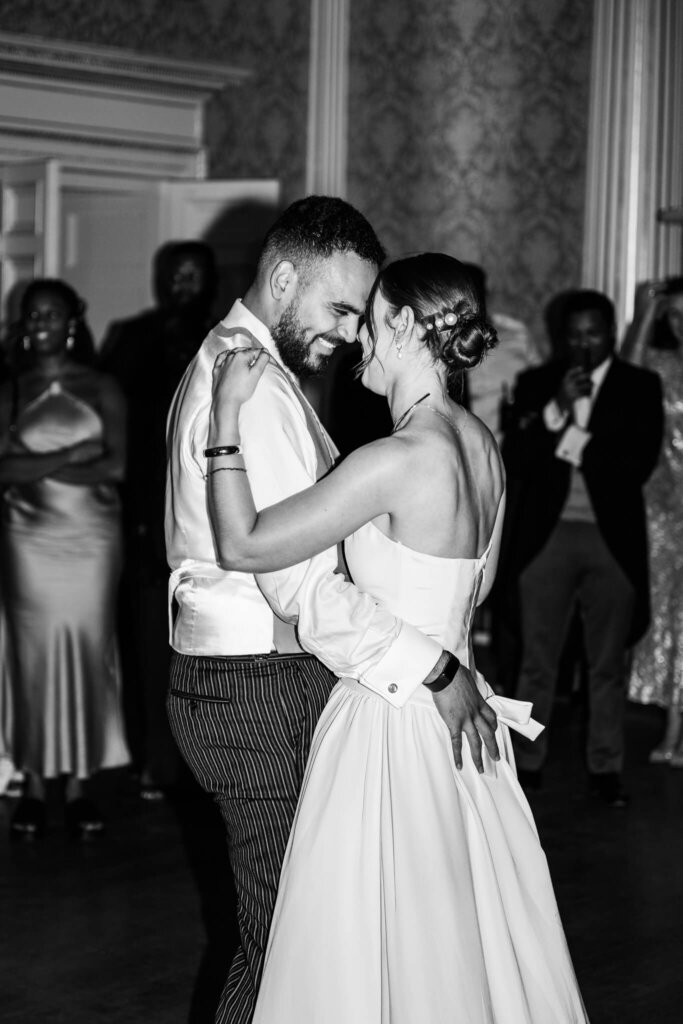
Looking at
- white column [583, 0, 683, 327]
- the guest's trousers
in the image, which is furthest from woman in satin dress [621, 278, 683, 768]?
white column [583, 0, 683, 327]

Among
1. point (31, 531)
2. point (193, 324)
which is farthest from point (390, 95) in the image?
point (31, 531)

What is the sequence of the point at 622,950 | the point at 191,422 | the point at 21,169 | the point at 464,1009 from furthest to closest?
the point at 21,169
the point at 622,950
the point at 191,422
the point at 464,1009

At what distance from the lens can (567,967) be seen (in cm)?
229

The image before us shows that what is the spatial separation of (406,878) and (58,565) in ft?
9.02

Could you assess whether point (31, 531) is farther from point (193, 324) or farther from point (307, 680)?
point (307, 680)

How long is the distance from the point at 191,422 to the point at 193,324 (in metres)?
3.17

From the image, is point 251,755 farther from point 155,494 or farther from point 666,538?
point 666,538

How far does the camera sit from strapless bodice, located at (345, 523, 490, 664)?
2.20 meters

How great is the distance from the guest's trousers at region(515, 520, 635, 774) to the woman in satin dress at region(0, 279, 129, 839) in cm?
148

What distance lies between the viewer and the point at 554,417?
525cm

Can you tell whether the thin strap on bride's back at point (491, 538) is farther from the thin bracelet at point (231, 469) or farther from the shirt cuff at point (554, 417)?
the shirt cuff at point (554, 417)

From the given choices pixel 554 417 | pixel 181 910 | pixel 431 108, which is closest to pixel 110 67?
pixel 431 108

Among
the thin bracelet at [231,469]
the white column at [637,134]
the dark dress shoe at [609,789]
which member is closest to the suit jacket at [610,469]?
the dark dress shoe at [609,789]

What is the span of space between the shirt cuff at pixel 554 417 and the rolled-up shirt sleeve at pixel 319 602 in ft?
10.3
